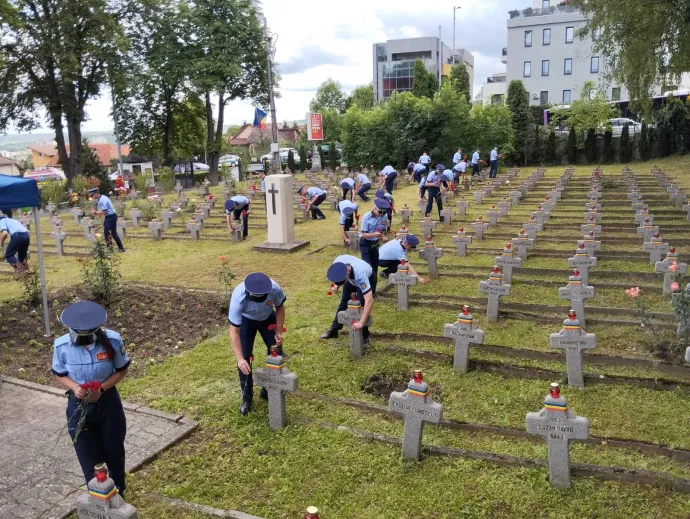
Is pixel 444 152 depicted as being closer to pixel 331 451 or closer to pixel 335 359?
pixel 335 359

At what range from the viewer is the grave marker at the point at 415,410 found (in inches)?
186

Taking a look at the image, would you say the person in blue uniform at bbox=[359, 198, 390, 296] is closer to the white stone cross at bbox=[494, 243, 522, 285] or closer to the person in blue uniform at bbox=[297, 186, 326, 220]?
the white stone cross at bbox=[494, 243, 522, 285]

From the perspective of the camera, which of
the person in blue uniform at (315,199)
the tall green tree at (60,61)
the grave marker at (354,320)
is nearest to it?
the grave marker at (354,320)

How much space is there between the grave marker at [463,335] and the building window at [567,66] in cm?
5041

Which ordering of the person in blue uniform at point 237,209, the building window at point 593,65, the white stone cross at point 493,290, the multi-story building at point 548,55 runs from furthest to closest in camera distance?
the multi-story building at point 548,55
the building window at point 593,65
the person in blue uniform at point 237,209
the white stone cross at point 493,290

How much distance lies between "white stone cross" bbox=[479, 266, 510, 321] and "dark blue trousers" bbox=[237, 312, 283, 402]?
3.29m

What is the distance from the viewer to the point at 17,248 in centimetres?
1153

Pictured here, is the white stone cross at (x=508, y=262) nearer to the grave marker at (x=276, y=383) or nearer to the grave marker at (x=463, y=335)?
the grave marker at (x=463, y=335)

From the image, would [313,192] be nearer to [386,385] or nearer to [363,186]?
[363,186]

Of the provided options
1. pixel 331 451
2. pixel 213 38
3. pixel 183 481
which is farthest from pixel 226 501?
pixel 213 38

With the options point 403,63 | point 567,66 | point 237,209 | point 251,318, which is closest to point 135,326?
point 251,318

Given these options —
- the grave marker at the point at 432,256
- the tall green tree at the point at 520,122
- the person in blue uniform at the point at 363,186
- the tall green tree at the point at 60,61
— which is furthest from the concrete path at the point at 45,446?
the tall green tree at the point at 520,122

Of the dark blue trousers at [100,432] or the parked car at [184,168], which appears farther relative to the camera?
the parked car at [184,168]

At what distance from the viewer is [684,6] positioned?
11953 mm
